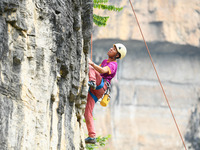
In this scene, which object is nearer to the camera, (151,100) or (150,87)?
(151,100)

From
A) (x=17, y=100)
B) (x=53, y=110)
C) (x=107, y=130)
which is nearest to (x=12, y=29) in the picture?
(x=17, y=100)

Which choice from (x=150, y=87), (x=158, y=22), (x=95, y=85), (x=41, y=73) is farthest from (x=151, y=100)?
(x=41, y=73)

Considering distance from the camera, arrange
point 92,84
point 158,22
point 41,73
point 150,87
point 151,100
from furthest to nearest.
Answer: point 150,87 → point 151,100 → point 158,22 → point 92,84 → point 41,73

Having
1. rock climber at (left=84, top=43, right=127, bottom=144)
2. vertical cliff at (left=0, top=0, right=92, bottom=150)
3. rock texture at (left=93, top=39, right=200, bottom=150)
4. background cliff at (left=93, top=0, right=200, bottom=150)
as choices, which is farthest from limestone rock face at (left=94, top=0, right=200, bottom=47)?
vertical cliff at (left=0, top=0, right=92, bottom=150)

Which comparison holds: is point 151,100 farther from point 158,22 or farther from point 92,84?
point 92,84

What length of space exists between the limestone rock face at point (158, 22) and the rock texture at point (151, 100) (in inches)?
22.5

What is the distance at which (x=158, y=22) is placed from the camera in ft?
91.9

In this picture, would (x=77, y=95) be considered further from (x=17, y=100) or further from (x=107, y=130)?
(x=107, y=130)

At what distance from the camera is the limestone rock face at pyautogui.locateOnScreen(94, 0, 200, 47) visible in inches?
1093

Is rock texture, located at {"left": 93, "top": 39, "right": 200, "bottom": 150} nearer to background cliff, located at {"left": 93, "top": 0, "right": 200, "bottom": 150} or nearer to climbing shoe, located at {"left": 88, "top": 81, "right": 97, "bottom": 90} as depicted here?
background cliff, located at {"left": 93, "top": 0, "right": 200, "bottom": 150}

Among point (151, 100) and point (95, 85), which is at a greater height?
point (95, 85)

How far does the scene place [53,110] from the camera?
5.01 meters

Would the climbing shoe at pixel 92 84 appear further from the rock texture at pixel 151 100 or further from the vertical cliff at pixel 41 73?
the rock texture at pixel 151 100

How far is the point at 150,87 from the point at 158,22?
4484mm
